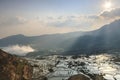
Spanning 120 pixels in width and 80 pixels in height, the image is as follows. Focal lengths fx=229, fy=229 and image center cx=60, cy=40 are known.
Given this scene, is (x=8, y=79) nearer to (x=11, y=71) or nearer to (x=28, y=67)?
(x=11, y=71)

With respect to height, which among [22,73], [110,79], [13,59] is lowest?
[110,79]

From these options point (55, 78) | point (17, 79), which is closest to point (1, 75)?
point (17, 79)

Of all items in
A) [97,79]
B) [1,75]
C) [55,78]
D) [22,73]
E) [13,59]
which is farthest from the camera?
[55,78]

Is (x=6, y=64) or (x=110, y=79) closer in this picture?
(x=6, y=64)

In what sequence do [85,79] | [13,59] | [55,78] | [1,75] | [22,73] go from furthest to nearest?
[55,78]
[85,79]
[22,73]
[13,59]
[1,75]

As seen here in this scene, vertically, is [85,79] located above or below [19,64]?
below

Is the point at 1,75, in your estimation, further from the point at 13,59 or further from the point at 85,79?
the point at 85,79

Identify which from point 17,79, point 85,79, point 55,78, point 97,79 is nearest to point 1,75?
point 17,79
